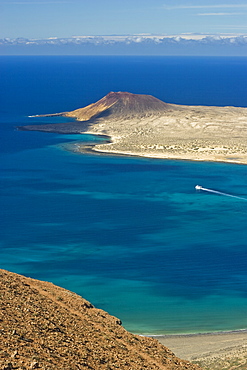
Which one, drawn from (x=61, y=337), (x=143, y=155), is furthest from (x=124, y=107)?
(x=61, y=337)

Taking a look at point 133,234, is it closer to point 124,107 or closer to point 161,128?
point 161,128

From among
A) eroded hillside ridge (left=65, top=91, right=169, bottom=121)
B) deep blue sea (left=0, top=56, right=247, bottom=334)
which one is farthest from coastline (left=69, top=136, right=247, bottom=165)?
eroded hillside ridge (left=65, top=91, right=169, bottom=121)

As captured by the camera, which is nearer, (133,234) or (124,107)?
(133,234)

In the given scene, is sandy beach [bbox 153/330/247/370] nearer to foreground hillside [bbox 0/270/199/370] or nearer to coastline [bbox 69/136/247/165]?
foreground hillside [bbox 0/270/199/370]

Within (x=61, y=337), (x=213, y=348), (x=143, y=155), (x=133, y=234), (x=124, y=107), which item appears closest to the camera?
(x=61, y=337)

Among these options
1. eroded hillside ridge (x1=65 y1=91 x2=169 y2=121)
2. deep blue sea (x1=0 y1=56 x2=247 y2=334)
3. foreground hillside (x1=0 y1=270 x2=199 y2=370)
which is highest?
eroded hillside ridge (x1=65 y1=91 x2=169 y2=121)

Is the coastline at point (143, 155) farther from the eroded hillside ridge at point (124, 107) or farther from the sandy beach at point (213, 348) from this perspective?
the sandy beach at point (213, 348)

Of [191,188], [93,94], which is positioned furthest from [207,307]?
[93,94]
